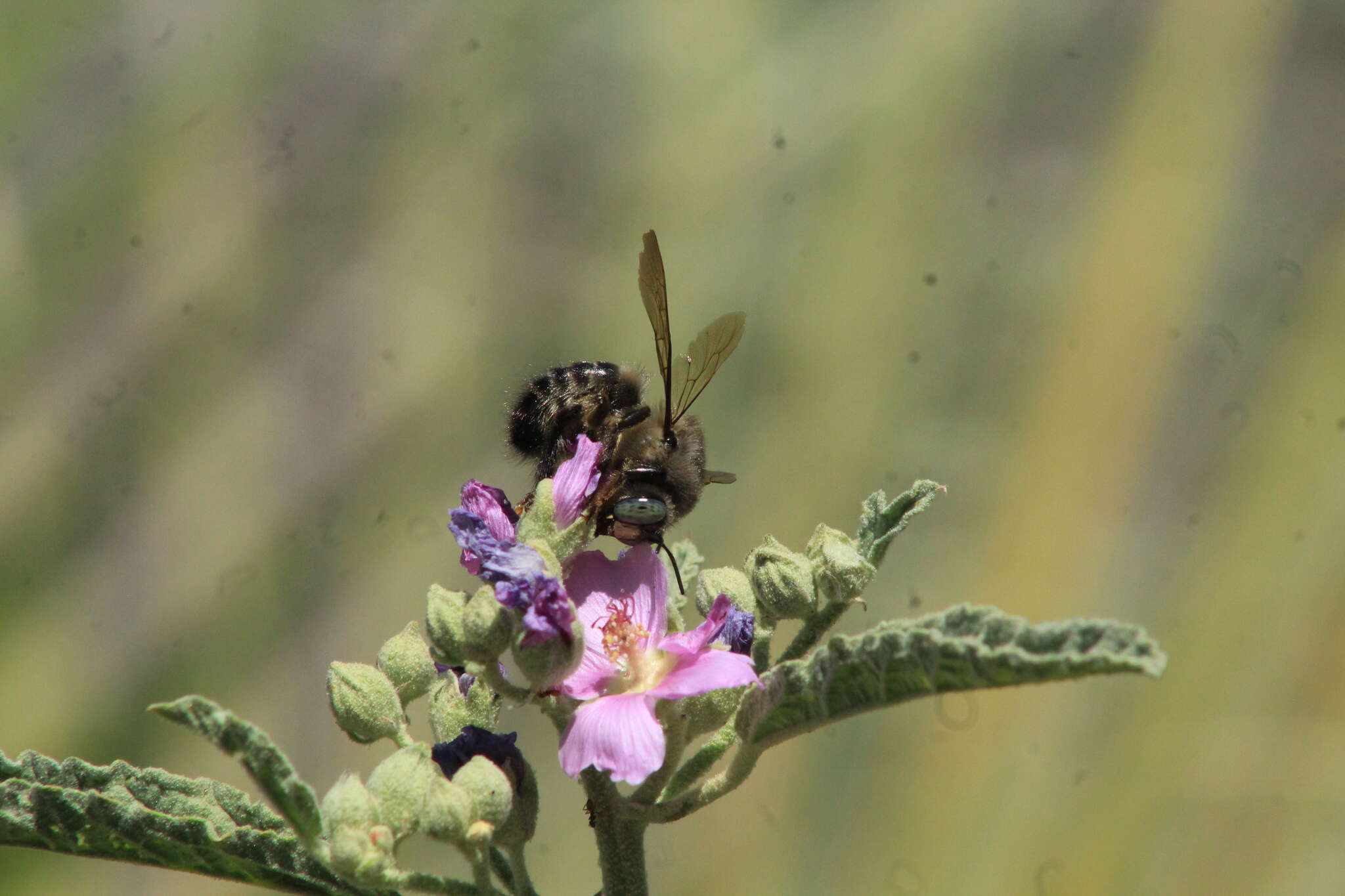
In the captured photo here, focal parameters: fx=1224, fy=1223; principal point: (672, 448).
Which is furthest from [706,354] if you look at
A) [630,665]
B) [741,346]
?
[741,346]

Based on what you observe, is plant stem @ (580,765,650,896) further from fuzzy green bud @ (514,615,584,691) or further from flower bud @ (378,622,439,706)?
flower bud @ (378,622,439,706)

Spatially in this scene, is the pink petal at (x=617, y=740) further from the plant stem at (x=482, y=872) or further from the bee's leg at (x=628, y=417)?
the bee's leg at (x=628, y=417)

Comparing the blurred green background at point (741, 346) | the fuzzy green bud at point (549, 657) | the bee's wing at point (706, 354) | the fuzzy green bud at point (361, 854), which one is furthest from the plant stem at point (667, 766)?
the blurred green background at point (741, 346)

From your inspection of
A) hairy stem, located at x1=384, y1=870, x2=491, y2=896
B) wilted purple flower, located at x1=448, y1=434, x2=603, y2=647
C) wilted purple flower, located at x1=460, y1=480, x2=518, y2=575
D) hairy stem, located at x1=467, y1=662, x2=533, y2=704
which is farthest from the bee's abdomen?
hairy stem, located at x1=384, y1=870, x2=491, y2=896

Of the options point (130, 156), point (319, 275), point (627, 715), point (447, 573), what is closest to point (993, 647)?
point (627, 715)

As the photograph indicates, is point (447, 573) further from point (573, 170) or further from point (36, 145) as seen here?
point (36, 145)

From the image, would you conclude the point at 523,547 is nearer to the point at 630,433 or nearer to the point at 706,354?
the point at 630,433
